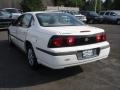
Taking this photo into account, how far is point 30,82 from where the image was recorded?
5922 millimetres

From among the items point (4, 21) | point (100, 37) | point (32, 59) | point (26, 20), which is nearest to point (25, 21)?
point (26, 20)

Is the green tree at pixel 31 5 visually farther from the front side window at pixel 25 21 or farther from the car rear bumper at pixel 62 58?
the car rear bumper at pixel 62 58

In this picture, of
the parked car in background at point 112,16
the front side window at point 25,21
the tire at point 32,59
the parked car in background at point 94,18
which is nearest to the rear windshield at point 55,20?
the front side window at point 25,21

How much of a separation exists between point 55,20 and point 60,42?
1.36 metres

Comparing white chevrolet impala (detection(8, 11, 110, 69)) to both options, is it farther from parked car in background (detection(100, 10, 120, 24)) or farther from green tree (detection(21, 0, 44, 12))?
green tree (detection(21, 0, 44, 12))

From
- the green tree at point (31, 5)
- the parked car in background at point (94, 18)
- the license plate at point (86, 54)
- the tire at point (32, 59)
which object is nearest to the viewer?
the license plate at point (86, 54)

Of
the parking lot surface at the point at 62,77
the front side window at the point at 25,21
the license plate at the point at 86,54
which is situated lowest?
the parking lot surface at the point at 62,77

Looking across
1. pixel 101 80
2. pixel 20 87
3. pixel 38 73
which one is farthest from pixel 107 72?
pixel 20 87

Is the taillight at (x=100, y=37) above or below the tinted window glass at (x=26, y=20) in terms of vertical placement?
below

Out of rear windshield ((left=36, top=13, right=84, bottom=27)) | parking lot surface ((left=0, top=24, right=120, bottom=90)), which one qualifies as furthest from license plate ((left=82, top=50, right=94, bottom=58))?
rear windshield ((left=36, top=13, right=84, bottom=27))

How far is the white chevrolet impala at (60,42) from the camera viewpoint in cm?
572

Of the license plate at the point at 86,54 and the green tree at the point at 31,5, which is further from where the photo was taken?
the green tree at the point at 31,5

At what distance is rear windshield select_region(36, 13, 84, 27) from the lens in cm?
677

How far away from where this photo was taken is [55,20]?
6957mm
